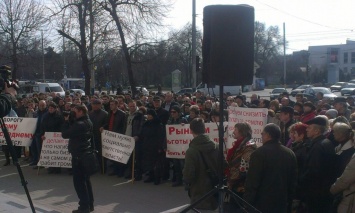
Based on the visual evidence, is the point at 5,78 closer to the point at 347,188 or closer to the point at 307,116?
the point at 347,188

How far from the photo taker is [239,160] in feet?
19.9

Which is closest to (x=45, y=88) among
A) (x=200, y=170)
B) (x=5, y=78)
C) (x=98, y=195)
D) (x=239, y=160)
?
(x=98, y=195)

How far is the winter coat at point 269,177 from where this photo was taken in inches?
215

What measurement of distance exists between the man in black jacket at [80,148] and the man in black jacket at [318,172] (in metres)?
3.45

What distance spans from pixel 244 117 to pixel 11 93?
5.73 metres

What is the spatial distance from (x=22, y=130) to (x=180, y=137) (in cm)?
474

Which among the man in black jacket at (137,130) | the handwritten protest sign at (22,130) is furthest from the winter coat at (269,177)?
the handwritten protest sign at (22,130)

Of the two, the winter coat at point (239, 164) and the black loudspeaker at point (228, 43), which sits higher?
the black loudspeaker at point (228, 43)

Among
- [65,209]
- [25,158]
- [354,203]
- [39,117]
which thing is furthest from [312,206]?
[25,158]

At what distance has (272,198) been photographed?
18.2 ft

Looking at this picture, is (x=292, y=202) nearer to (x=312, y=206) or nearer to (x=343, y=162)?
(x=312, y=206)

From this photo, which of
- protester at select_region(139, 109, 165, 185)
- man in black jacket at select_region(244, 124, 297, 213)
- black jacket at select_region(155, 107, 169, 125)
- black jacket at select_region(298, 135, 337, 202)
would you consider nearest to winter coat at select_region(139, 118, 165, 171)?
protester at select_region(139, 109, 165, 185)

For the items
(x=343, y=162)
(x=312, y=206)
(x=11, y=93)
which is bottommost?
(x=312, y=206)

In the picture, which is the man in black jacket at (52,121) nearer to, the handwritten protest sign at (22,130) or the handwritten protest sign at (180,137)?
the handwritten protest sign at (22,130)
